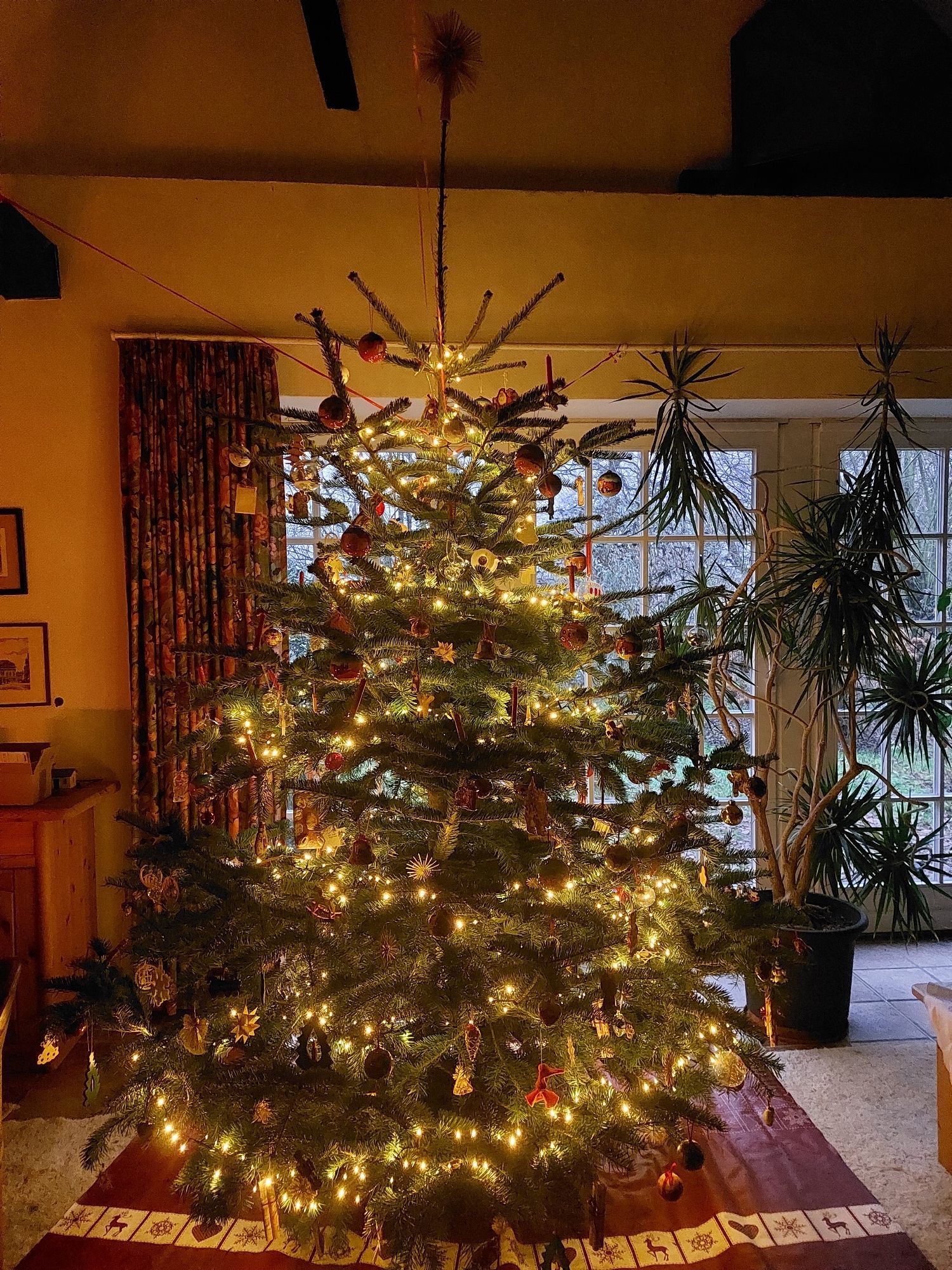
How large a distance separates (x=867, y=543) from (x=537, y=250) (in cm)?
152

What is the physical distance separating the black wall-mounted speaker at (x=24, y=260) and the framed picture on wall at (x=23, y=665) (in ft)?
3.66

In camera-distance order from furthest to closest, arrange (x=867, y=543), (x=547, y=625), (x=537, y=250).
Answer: (x=537, y=250), (x=867, y=543), (x=547, y=625)

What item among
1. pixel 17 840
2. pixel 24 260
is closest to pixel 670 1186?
pixel 17 840

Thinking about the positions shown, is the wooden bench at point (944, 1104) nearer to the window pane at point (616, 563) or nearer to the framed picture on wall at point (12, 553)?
the window pane at point (616, 563)

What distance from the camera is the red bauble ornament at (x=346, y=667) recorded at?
1.47m

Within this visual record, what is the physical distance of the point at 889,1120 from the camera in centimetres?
236

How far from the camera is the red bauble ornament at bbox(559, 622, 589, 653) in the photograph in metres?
1.70

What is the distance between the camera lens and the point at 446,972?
1.73 meters

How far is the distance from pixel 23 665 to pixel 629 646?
216cm

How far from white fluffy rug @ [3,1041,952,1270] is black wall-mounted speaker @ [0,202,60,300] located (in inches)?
101

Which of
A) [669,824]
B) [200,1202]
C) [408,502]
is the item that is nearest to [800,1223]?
[669,824]

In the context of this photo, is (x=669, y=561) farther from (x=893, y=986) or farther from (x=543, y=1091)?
(x=543, y=1091)

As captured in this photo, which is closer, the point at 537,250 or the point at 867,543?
the point at 867,543

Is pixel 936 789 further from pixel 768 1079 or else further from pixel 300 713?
pixel 300 713
